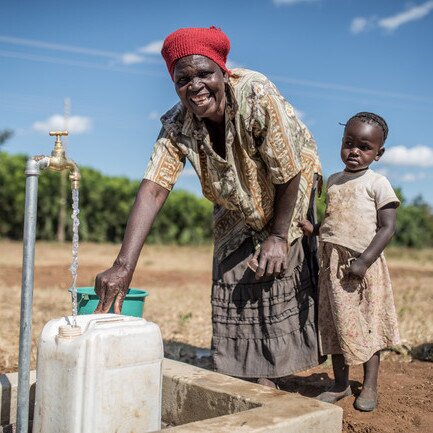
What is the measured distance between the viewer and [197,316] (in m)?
6.17

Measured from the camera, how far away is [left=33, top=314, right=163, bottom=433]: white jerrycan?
7.04 ft

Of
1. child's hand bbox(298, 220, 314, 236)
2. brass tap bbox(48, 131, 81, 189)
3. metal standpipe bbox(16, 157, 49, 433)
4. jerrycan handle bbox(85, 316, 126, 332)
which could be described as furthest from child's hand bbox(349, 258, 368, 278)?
metal standpipe bbox(16, 157, 49, 433)

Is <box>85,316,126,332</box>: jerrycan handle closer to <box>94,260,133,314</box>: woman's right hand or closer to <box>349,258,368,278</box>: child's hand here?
<box>94,260,133,314</box>: woman's right hand

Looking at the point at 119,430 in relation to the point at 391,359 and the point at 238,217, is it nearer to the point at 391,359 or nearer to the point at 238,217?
the point at 238,217

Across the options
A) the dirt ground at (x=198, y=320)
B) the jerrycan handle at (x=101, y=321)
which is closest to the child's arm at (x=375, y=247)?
the dirt ground at (x=198, y=320)

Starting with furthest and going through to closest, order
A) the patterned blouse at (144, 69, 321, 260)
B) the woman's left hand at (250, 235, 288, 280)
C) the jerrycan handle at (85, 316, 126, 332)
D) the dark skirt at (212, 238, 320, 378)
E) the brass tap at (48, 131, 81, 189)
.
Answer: the dark skirt at (212, 238, 320, 378) < the woman's left hand at (250, 235, 288, 280) < the patterned blouse at (144, 69, 321, 260) < the brass tap at (48, 131, 81, 189) < the jerrycan handle at (85, 316, 126, 332)

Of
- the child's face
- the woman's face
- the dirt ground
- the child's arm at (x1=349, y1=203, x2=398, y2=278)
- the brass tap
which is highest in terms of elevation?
the woman's face

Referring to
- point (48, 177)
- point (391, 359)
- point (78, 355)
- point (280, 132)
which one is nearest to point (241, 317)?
point (280, 132)

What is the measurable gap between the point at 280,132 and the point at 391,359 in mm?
2179

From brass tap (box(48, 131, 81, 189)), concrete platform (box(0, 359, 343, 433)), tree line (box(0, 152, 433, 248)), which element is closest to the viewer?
concrete platform (box(0, 359, 343, 433))

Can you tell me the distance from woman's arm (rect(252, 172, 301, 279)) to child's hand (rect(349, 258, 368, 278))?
315mm

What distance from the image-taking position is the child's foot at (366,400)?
3008 mm

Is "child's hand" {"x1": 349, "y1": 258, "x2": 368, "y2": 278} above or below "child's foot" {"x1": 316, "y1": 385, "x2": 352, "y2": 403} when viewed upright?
above

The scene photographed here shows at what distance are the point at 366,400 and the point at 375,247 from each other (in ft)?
2.32
